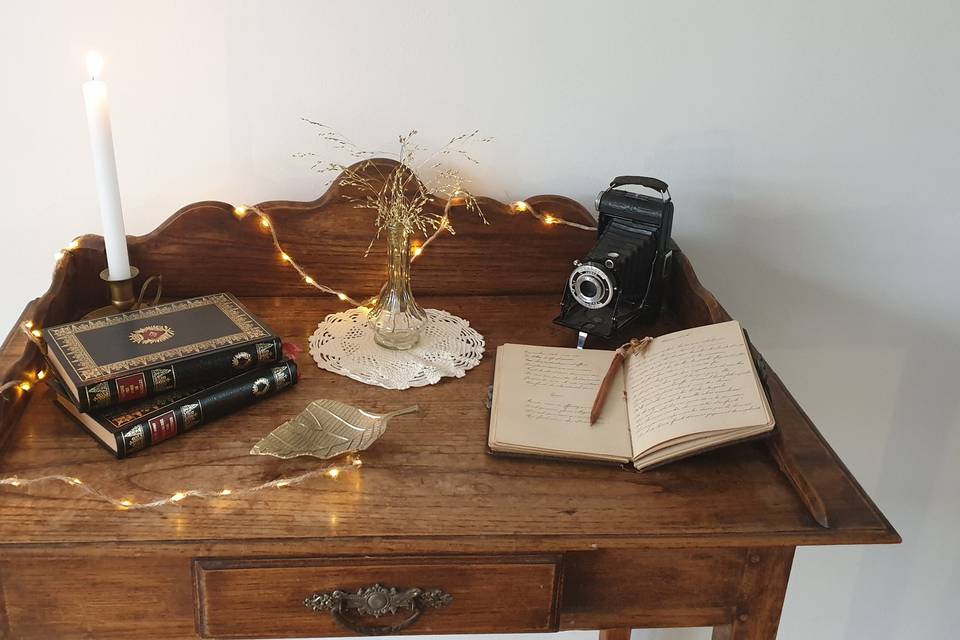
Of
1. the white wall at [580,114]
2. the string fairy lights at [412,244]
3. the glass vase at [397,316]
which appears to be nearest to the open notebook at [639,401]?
the glass vase at [397,316]

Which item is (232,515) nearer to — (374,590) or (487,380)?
(374,590)

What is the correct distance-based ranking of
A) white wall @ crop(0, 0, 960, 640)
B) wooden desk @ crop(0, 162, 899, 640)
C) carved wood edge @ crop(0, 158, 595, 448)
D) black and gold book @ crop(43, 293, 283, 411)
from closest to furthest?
wooden desk @ crop(0, 162, 899, 640) < black and gold book @ crop(43, 293, 283, 411) < carved wood edge @ crop(0, 158, 595, 448) < white wall @ crop(0, 0, 960, 640)

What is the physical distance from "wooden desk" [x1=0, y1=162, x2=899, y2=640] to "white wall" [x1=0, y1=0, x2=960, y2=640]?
0.32 metres

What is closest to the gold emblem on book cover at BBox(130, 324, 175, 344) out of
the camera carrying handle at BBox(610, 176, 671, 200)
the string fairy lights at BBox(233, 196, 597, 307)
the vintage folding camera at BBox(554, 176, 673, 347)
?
the string fairy lights at BBox(233, 196, 597, 307)

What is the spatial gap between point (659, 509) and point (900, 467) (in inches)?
32.9

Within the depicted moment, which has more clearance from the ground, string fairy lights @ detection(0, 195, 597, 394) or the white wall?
the white wall

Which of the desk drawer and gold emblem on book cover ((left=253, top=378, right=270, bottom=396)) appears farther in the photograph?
gold emblem on book cover ((left=253, top=378, right=270, bottom=396))

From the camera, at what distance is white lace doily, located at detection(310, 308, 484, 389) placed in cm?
99

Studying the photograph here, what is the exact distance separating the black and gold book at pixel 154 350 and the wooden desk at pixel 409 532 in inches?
1.9

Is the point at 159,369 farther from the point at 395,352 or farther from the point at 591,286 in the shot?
the point at 591,286

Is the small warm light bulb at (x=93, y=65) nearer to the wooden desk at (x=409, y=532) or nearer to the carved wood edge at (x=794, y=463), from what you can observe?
the wooden desk at (x=409, y=532)

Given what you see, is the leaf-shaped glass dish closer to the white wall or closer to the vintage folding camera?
the vintage folding camera

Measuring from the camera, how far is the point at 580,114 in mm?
1163

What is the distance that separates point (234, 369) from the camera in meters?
0.92
